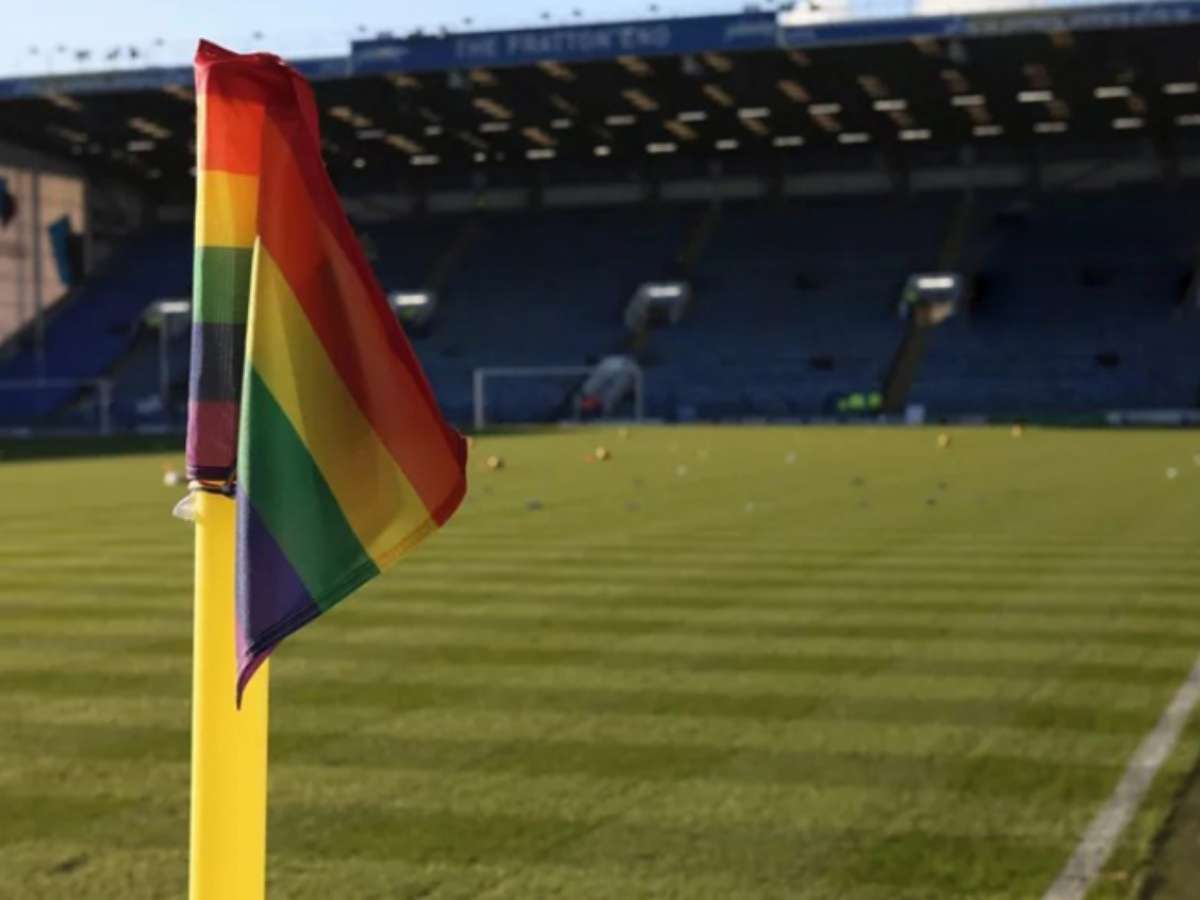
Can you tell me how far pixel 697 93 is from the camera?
47531mm

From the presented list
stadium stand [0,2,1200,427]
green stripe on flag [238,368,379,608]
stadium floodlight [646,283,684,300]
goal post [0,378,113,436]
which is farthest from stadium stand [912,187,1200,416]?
green stripe on flag [238,368,379,608]

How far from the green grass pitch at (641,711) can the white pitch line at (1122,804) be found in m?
0.05

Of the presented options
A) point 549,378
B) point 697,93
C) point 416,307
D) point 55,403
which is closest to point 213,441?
point 697,93

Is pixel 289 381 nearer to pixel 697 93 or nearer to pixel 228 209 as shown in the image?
pixel 228 209

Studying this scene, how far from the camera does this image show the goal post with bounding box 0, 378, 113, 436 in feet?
166

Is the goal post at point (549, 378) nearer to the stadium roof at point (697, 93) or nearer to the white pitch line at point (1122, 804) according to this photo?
the stadium roof at point (697, 93)

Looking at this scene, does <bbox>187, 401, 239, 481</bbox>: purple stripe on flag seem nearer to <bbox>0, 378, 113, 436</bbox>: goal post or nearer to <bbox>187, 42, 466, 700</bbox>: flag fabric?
<bbox>187, 42, 466, 700</bbox>: flag fabric

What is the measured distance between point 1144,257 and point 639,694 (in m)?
45.2

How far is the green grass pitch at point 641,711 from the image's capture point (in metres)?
4.87

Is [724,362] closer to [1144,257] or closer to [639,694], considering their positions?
[1144,257]

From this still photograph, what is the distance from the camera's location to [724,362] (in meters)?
49.8

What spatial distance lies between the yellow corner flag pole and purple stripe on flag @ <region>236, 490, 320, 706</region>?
97 mm

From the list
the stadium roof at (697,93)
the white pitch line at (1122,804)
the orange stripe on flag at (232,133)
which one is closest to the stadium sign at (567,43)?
the stadium roof at (697,93)

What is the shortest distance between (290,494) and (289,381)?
0.15 m
